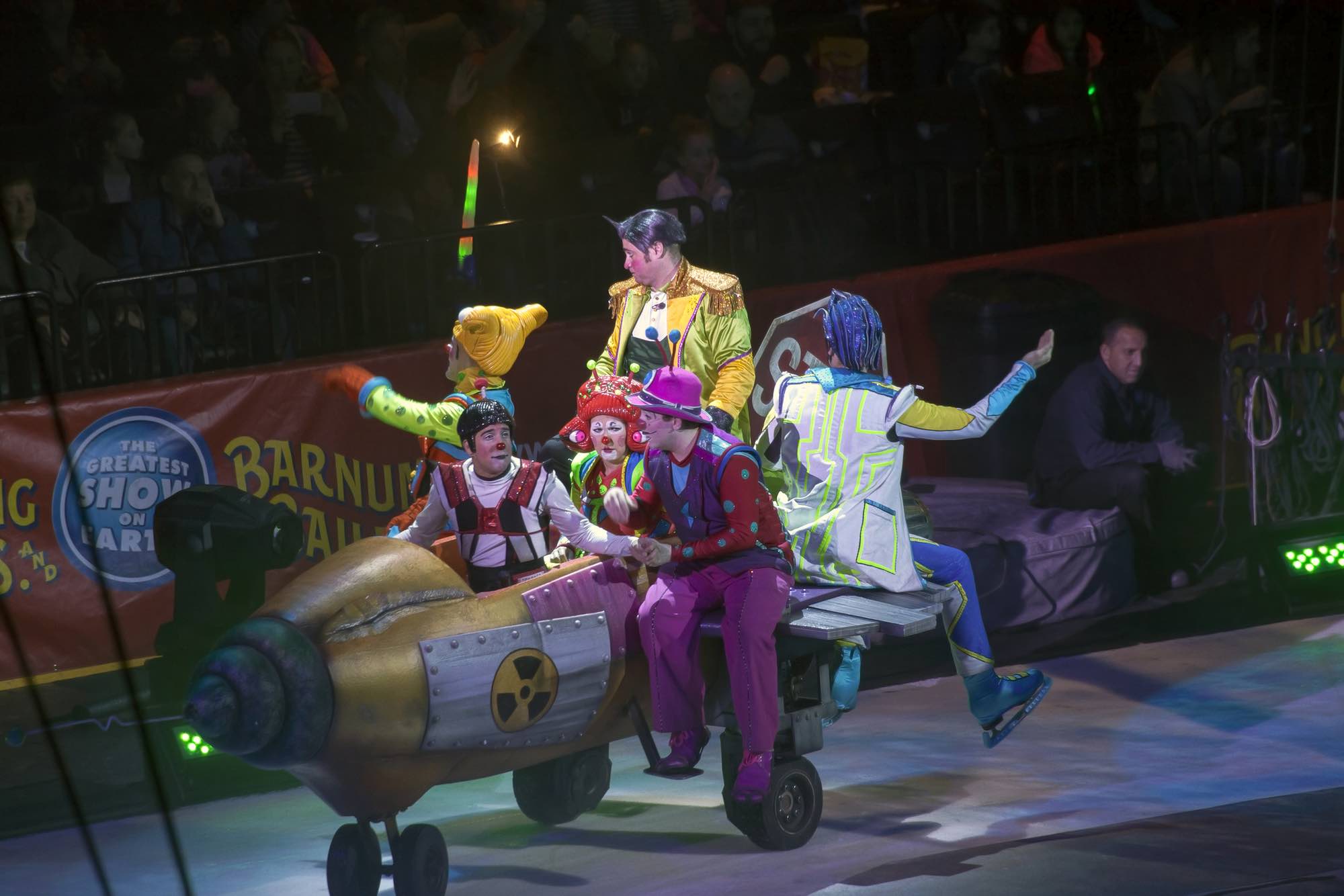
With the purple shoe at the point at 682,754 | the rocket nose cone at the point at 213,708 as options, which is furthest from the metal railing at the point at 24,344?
the purple shoe at the point at 682,754

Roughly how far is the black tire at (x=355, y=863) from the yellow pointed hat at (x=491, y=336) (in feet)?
6.24

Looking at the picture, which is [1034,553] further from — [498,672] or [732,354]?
[498,672]

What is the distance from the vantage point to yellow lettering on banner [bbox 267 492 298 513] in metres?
8.66

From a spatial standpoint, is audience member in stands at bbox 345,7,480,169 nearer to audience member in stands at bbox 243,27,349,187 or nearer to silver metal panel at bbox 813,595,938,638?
audience member in stands at bbox 243,27,349,187

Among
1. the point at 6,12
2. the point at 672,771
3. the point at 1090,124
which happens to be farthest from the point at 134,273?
the point at 1090,124

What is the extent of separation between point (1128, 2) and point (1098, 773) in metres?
7.05

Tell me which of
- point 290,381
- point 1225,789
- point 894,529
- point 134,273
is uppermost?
point 134,273

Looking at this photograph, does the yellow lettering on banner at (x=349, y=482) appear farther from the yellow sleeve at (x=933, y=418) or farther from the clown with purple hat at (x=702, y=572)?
the yellow sleeve at (x=933, y=418)

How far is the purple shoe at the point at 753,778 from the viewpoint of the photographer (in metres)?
6.34

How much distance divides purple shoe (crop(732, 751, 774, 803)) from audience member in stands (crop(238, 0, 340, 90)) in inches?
222

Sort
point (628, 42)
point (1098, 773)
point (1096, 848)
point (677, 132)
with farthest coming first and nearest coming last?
point (628, 42), point (677, 132), point (1098, 773), point (1096, 848)

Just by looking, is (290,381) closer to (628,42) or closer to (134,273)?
(134,273)

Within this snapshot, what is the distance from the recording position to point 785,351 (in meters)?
8.15

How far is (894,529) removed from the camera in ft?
22.2
